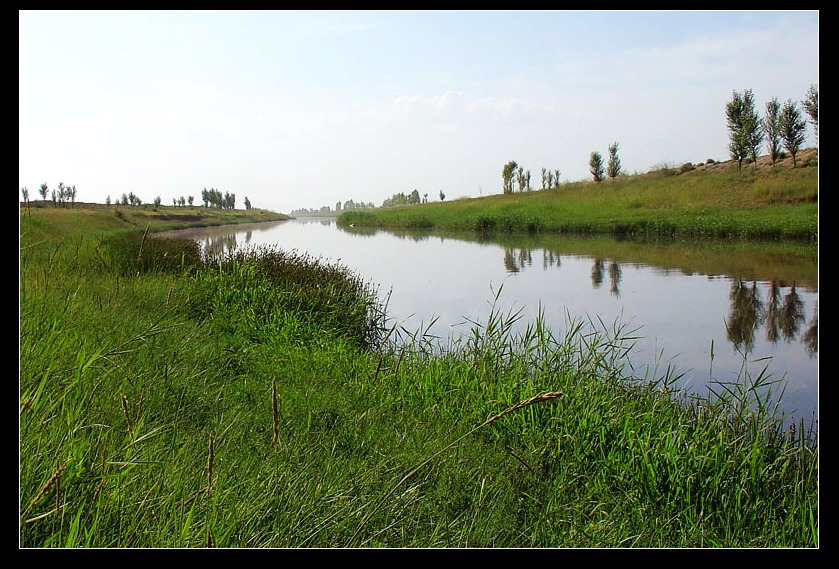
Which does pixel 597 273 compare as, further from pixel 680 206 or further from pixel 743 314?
pixel 680 206

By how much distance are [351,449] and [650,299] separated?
9262mm

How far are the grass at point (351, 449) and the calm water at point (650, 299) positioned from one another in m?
0.88

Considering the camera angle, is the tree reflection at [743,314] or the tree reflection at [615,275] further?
the tree reflection at [615,275]

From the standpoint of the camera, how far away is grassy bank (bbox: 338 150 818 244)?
70.1 feet

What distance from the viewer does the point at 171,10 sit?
3057 millimetres

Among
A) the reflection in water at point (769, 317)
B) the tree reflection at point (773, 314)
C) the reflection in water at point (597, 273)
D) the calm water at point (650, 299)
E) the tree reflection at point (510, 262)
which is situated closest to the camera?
the calm water at point (650, 299)

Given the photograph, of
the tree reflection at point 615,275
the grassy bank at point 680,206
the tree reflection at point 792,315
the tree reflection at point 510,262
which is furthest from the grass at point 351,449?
the grassy bank at point 680,206

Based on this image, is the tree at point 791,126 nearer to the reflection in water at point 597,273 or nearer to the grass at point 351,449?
the reflection in water at point 597,273

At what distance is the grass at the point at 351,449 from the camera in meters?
2.19

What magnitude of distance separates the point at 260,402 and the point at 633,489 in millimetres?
2656

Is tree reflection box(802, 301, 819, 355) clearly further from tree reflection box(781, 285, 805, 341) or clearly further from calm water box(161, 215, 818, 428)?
tree reflection box(781, 285, 805, 341)

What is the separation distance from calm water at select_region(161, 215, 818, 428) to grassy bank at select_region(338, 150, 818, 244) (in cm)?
360
